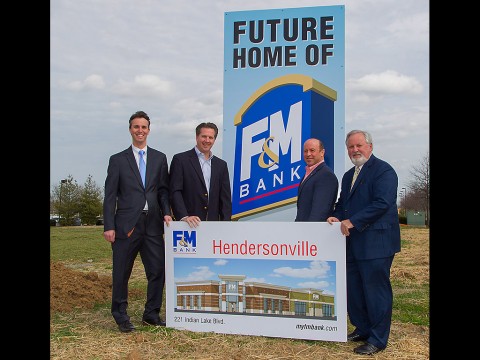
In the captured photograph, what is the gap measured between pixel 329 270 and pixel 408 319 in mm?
2208

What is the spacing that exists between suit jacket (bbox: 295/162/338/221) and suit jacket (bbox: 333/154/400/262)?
0.24m

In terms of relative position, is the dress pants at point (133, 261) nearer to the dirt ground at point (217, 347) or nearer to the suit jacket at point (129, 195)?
the suit jacket at point (129, 195)

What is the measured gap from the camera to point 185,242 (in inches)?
213

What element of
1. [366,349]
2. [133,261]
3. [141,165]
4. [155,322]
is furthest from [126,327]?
[366,349]

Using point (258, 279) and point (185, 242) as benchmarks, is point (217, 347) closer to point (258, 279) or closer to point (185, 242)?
point (258, 279)

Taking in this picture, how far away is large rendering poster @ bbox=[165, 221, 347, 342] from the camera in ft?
16.3

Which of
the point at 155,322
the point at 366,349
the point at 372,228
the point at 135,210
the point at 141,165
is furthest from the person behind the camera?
the point at 155,322

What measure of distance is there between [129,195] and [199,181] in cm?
73

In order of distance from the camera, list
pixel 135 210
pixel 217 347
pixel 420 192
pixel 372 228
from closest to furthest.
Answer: pixel 372 228 < pixel 217 347 < pixel 135 210 < pixel 420 192

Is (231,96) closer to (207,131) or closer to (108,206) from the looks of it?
(207,131)

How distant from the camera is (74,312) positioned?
702cm

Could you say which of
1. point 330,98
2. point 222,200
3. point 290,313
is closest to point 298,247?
point 290,313

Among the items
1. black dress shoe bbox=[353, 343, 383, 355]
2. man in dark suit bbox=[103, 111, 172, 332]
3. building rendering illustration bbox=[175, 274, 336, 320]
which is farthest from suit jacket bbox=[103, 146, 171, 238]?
black dress shoe bbox=[353, 343, 383, 355]

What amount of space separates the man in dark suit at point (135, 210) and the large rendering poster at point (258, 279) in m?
0.19
